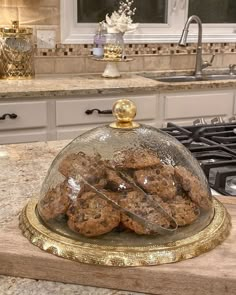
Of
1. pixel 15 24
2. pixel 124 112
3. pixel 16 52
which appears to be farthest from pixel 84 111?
pixel 124 112

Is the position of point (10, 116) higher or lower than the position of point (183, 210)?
lower

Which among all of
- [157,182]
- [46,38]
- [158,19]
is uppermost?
[158,19]

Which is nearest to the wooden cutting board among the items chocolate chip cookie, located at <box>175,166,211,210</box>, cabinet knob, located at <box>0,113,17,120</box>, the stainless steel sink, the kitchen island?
the kitchen island

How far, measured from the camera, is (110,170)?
892 millimetres

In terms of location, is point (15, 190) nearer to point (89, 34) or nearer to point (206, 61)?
point (89, 34)

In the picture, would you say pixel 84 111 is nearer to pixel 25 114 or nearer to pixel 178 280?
pixel 25 114

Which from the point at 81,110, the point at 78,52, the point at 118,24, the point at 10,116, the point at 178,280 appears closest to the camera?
the point at 178,280

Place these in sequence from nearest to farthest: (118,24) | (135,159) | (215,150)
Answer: (135,159)
(215,150)
(118,24)

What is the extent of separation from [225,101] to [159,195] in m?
2.38

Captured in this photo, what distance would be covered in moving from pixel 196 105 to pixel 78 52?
902mm

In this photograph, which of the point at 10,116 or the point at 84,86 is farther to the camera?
the point at 84,86

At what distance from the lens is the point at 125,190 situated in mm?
861

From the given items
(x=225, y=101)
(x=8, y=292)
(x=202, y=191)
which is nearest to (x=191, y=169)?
(x=202, y=191)

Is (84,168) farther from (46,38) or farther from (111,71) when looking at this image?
(46,38)
